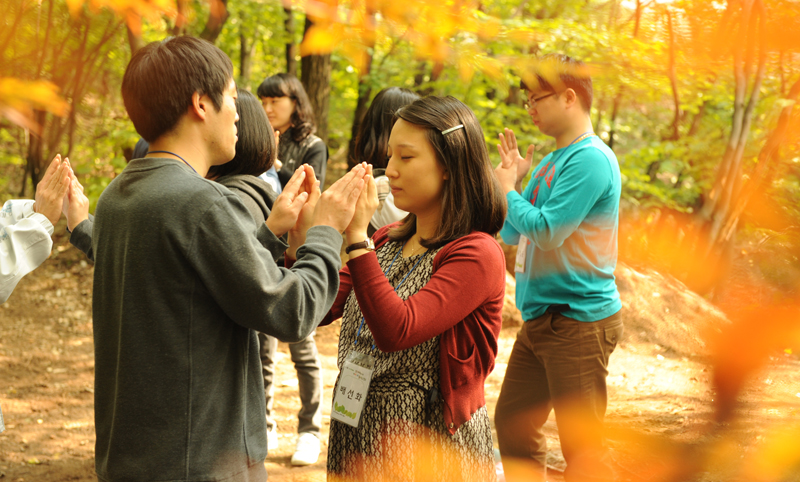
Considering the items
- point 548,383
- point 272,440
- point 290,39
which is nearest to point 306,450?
point 272,440

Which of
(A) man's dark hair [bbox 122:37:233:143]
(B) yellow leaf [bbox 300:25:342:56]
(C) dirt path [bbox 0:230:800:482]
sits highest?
(B) yellow leaf [bbox 300:25:342:56]

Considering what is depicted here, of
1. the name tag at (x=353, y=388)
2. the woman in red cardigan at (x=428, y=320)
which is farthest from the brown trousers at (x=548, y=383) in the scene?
the name tag at (x=353, y=388)

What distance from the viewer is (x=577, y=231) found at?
2457mm

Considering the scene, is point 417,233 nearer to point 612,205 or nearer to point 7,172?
point 612,205

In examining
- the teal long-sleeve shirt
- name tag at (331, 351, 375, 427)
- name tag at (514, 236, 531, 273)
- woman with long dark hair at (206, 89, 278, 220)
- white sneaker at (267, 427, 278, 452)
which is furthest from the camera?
white sneaker at (267, 427, 278, 452)

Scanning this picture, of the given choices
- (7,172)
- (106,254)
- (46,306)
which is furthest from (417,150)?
(7,172)

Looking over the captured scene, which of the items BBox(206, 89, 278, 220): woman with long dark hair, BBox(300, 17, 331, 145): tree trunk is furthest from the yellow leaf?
BBox(300, 17, 331, 145): tree trunk

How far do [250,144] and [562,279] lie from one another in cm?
137

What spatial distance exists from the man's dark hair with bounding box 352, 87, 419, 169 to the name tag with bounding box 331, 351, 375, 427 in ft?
4.44

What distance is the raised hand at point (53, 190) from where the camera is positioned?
184 cm

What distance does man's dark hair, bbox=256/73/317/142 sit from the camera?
145 inches

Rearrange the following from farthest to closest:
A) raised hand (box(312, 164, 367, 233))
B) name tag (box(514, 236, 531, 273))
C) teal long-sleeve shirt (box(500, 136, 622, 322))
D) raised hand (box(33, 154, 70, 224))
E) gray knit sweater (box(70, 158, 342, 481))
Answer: name tag (box(514, 236, 531, 273)) → teal long-sleeve shirt (box(500, 136, 622, 322)) → raised hand (box(33, 154, 70, 224)) → raised hand (box(312, 164, 367, 233)) → gray knit sweater (box(70, 158, 342, 481))

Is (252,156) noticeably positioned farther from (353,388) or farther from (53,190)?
(353,388)

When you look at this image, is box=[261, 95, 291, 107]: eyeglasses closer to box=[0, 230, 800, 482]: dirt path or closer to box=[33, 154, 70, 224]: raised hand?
box=[33, 154, 70, 224]: raised hand
